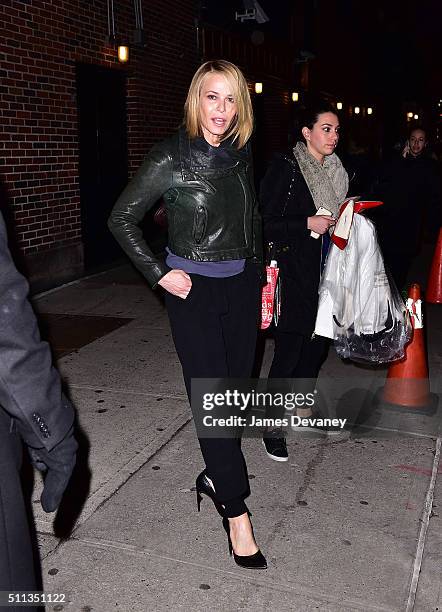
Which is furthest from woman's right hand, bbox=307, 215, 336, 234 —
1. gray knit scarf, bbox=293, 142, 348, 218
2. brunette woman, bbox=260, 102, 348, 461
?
gray knit scarf, bbox=293, 142, 348, 218

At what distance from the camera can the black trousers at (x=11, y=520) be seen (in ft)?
5.42

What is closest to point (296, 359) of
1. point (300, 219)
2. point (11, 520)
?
point (300, 219)

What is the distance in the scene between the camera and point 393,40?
116 feet

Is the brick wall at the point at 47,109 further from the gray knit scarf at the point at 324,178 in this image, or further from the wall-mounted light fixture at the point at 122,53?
the gray knit scarf at the point at 324,178

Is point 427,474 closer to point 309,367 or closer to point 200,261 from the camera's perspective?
point 309,367

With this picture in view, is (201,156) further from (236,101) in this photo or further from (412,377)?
(412,377)

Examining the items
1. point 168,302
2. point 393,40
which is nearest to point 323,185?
point 168,302

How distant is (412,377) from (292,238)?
1644mm

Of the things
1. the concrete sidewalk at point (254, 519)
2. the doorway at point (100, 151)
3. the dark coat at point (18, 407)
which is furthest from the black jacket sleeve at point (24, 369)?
the doorway at point (100, 151)

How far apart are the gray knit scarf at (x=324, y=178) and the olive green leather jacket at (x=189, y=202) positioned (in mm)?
881

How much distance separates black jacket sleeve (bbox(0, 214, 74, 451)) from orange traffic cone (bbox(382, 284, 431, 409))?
11.4 feet

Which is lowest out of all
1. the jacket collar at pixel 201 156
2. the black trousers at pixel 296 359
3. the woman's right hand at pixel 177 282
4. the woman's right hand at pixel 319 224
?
the black trousers at pixel 296 359

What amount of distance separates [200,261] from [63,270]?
6.41 meters

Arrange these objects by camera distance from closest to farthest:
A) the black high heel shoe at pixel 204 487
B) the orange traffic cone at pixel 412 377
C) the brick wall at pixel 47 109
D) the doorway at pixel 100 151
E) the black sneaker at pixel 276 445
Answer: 1. the black high heel shoe at pixel 204 487
2. the black sneaker at pixel 276 445
3. the orange traffic cone at pixel 412 377
4. the brick wall at pixel 47 109
5. the doorway at pixel 100 151
